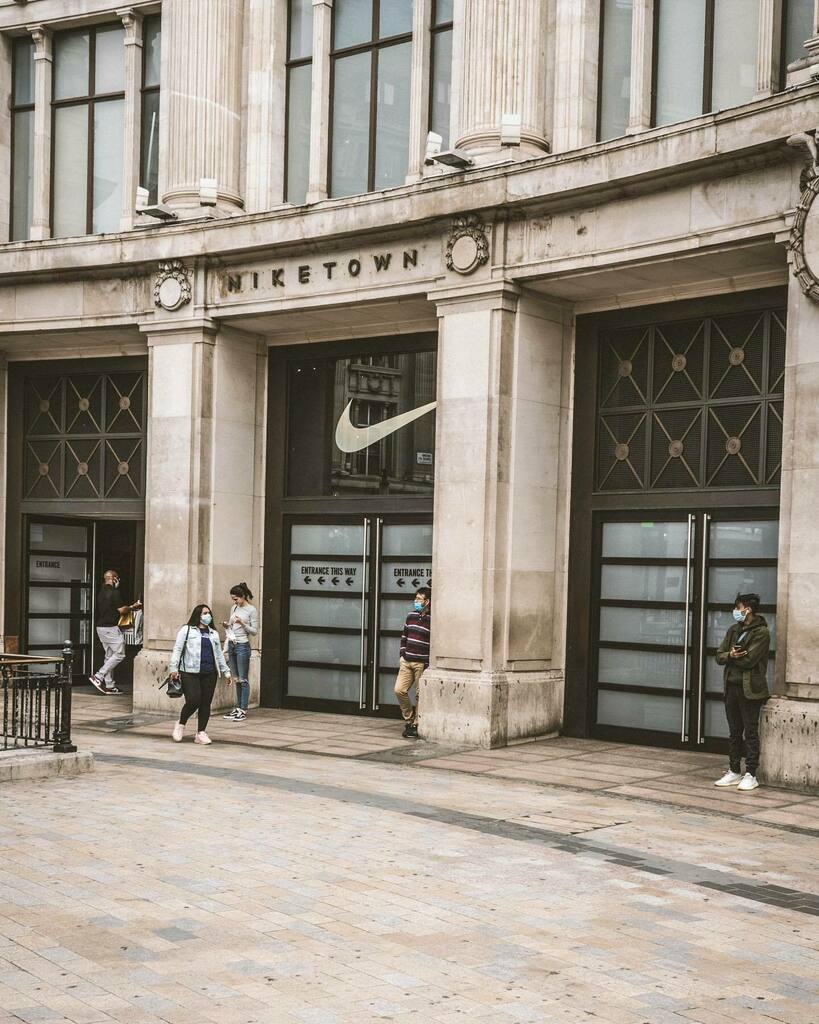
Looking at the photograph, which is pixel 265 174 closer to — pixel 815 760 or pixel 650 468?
pixel 650 468

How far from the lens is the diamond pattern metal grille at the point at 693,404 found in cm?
Result: 1392

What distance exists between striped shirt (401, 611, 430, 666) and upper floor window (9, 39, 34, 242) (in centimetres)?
983

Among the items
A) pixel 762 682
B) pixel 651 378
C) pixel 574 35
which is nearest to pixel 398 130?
pixel 574 35

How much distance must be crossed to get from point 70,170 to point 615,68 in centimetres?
940

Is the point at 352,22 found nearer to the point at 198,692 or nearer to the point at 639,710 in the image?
the point at 198,692

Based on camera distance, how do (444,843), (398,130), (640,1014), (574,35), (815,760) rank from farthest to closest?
(398,130), (574,35), (815,760), (444,843), (640,1014)

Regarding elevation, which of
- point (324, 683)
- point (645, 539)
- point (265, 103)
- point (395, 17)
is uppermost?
point (395, 17)

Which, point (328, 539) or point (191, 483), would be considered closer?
point (191, 483)

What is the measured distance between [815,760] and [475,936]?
5.81 meters

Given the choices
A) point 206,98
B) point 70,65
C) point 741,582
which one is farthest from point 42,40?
point 741,582

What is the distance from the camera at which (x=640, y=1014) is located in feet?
19.2

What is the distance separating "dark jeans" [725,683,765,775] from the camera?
12.2 meters

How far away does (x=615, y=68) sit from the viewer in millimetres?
15008

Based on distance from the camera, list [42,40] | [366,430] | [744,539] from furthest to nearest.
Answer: [42,40]
[366,430]
[744,539]
